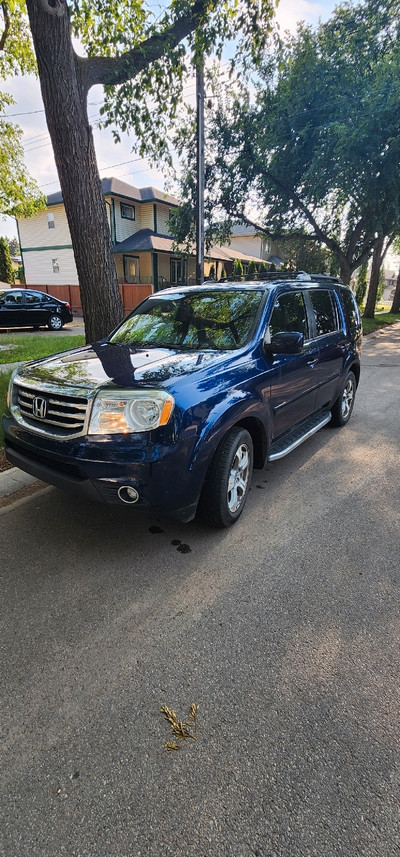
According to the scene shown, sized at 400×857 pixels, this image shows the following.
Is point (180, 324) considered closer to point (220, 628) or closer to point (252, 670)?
point (220, 628)

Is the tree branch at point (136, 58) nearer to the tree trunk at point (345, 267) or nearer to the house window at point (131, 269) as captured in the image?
the tree trunk at point (345, 267)

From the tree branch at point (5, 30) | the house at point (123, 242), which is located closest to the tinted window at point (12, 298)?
the tree branch at point (5, 30)

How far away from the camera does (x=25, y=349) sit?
10289 mm

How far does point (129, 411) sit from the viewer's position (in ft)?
8.34

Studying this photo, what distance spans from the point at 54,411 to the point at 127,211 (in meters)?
24.9

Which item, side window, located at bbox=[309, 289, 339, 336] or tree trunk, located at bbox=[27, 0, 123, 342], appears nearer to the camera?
side window, located at bbox=[309, 289, 339, 336]

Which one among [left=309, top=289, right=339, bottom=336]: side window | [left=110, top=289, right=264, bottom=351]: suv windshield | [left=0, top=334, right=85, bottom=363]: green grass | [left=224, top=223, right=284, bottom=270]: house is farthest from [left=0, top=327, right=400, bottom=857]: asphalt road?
[left=224, top=223, right=284, bottom=270]: house

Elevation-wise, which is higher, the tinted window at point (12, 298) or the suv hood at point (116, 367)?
the tinted window at point (12, 298)

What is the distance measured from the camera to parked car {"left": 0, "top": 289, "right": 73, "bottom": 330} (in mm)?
14930

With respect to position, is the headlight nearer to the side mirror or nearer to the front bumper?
the front bumper

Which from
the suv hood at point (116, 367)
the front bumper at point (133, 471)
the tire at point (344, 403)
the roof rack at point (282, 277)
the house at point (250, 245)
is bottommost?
the tire at point (344, 403)

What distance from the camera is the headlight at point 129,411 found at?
8.24ft

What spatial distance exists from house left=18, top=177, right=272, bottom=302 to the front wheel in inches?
284

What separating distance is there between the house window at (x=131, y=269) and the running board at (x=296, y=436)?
22.5 metres
